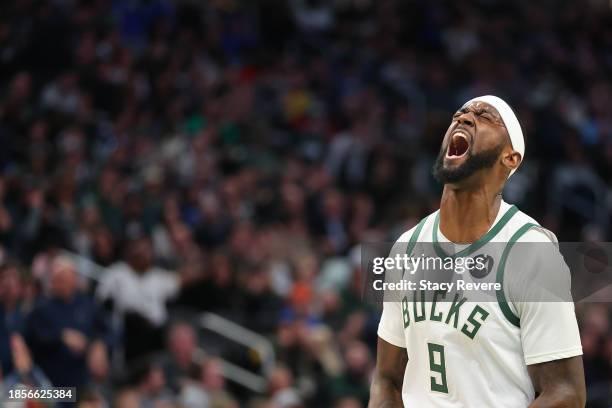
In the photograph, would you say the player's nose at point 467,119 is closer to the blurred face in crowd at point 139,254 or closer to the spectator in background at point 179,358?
the spectator in background at point 179,358

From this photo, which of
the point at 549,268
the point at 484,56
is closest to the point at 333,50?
the point at 484,56

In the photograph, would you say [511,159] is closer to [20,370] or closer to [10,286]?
[20,370]

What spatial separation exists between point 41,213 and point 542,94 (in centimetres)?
925

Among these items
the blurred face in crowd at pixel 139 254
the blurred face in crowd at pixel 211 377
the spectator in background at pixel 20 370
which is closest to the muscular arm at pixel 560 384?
the spectator in background at pixel 20 370

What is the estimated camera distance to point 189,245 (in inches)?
470

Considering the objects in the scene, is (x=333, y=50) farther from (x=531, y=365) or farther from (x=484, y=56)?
(x=531, y=365)

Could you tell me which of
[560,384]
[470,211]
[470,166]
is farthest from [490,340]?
[470,166]

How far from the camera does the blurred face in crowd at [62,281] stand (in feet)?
31.1

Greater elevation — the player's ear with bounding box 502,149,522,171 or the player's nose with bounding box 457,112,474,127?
the player's nose with bounding box 457,112,474,127

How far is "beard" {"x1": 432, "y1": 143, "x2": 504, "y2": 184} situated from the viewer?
4598 millimetres

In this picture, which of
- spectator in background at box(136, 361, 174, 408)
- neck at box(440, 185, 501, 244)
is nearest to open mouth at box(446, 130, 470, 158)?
neck at box(440, 185, 501, 244)

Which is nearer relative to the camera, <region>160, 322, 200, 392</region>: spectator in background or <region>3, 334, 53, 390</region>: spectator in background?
<region>3, 334, 53, 390</region>: spectator in background

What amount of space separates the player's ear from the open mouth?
16 centimetres

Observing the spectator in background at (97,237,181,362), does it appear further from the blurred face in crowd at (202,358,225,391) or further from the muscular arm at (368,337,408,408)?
the muscular arm at (368,337,408,408)
